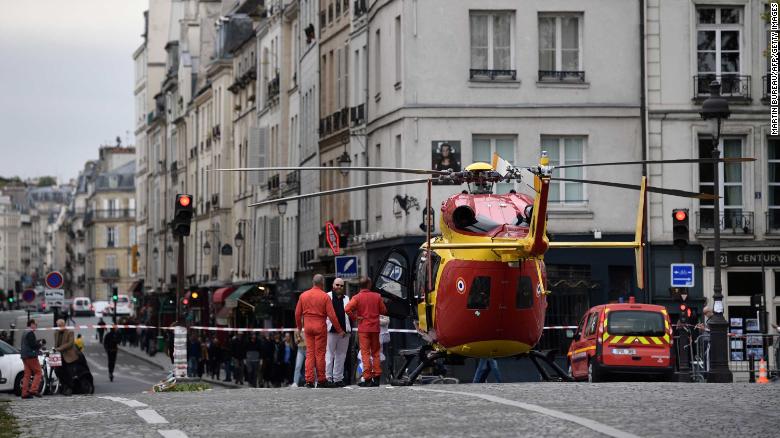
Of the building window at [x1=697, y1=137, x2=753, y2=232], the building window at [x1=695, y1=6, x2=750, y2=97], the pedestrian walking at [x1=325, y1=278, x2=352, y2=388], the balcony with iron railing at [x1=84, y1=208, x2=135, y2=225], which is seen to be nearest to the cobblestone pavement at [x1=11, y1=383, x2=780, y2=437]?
the pedestrian walking at [x1=325, y1=278, x2=352, y2=388]

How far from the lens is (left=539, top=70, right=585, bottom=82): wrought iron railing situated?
44281mm

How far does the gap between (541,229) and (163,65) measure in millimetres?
104014

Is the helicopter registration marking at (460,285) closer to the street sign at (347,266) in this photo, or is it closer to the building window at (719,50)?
the street sign at (347,266)

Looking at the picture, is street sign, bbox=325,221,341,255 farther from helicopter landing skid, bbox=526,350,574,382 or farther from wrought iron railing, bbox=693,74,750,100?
helicopter landing skid, bbox=526,350,574,382

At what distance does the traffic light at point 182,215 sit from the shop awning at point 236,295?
1514 inches

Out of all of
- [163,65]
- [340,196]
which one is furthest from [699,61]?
[163,65]

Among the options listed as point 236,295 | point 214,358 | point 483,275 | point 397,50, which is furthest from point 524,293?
point 236,295

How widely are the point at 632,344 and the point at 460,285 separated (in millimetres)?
5729

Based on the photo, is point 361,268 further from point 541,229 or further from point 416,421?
point 416,421

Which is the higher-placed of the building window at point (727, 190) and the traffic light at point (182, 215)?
the building window at point (727, 190)

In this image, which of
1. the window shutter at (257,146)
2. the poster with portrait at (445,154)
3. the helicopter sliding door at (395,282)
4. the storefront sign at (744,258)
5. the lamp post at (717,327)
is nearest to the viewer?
the helicopter sliding door at (395,282)

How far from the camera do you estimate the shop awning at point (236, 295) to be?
71438mm

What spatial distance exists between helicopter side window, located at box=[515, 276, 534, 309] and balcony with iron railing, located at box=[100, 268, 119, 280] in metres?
144

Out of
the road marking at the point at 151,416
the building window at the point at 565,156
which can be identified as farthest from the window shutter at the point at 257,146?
the road marking at the point at 151,416
